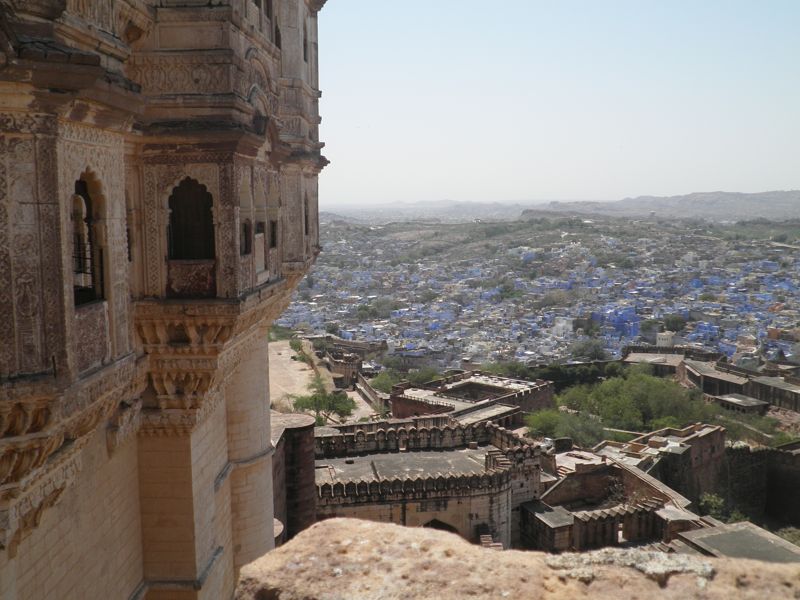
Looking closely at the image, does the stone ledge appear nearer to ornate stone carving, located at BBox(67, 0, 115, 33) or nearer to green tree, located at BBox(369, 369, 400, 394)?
ornate stone carving, located at BBox(67, 0, 115, 33)

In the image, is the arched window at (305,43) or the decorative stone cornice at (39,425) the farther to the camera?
the arched window at (305,43)

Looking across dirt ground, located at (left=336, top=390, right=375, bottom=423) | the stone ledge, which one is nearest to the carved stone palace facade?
the stone ledge

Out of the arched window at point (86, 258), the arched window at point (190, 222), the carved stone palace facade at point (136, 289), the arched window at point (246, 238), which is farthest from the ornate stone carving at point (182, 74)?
the arched window at point (86, 258)

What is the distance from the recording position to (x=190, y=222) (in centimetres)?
729

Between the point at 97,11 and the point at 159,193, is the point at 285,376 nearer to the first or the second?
the point at 159,193

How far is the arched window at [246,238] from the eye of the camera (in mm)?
7688

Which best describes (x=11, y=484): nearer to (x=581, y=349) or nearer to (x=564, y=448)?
(x=564, y=448)

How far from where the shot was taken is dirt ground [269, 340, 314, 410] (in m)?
35.3

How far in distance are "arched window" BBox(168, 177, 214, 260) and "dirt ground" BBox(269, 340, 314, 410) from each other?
2494 cm

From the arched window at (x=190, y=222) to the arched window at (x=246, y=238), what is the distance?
0.43 m

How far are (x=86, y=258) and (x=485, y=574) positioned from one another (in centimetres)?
411

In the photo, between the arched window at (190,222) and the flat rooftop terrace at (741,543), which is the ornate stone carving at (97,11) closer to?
the arched window at (190,222)

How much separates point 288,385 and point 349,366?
4173mm

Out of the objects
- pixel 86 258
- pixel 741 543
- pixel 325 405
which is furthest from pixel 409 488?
pixel 325 405
